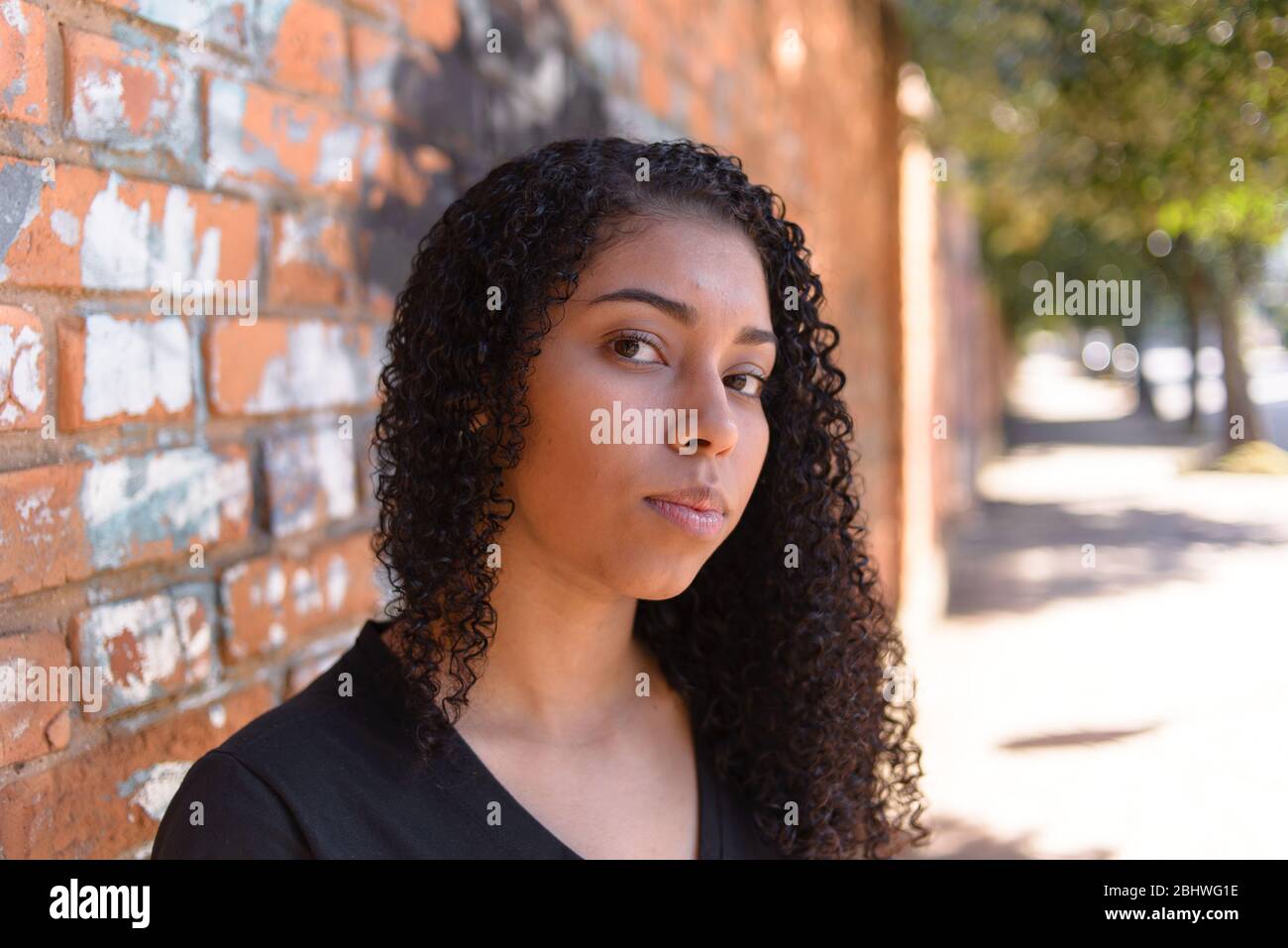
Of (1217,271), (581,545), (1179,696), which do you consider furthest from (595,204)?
A: (1179,696)

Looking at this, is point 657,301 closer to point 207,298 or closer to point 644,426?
point 644,426

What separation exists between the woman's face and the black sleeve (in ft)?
1.60

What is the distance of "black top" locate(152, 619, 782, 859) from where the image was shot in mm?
1371

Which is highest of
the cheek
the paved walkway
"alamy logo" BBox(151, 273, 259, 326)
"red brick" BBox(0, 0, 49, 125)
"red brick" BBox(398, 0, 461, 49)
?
"red brick" BBox(398, 0, 461, 49)

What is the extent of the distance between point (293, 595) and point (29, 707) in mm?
624

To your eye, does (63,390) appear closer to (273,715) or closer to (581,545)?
(273,715)

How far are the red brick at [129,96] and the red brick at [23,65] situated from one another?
0.04 metres

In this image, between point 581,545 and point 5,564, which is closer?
point 5,564

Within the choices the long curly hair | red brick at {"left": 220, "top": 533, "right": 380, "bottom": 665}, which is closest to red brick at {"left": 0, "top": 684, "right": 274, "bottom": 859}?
red brick at {"left": 220, "top": 533, "right": 380, "bottom": 665}

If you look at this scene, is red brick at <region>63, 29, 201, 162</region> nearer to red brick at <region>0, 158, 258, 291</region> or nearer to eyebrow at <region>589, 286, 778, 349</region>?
red brick at <region>0, 158, 258, 291</region>

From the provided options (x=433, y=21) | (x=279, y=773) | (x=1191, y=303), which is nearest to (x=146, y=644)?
(x=279, y=773)

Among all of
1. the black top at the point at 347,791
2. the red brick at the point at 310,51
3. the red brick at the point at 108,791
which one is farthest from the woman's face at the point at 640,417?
the red brick at the point at 310,51
